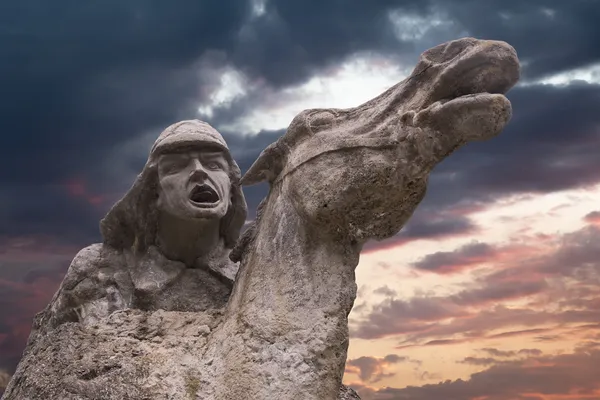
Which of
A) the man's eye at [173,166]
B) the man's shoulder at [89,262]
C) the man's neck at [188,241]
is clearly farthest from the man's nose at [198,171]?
the man's shoulder at [89,262]

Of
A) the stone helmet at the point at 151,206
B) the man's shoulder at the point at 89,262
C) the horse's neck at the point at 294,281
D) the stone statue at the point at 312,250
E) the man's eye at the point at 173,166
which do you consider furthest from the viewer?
the man's shoulder at the point at 89,262

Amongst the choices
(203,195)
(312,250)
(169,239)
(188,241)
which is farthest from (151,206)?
(312,250)

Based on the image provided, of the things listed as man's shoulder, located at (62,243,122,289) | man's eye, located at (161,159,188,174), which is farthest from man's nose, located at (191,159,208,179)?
man's shoulder, located at (62,243,122,289)

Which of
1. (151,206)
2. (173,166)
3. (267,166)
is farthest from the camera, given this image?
(151,206)

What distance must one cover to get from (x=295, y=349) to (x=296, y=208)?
30.2 inches

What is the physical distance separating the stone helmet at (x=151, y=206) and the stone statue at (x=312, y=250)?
1.75 m

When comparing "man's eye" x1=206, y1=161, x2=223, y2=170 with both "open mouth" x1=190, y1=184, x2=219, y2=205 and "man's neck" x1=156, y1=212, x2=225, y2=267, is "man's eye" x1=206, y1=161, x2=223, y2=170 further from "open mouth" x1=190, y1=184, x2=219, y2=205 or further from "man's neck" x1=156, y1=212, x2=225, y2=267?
"man's neck" x1=156, y1=212, x2=225, y2=267

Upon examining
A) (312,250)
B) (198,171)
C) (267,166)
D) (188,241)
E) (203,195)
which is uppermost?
(198,171)

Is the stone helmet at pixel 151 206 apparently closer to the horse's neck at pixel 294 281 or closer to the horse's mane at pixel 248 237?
the horse's mane at pixel 248 237

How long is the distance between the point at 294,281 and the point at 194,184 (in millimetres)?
1977

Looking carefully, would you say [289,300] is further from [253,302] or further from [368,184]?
[368,184]

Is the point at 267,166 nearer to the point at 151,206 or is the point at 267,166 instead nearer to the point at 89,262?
the point at 151,206

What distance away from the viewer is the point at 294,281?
512 cm

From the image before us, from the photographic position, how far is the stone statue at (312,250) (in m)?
4.91
